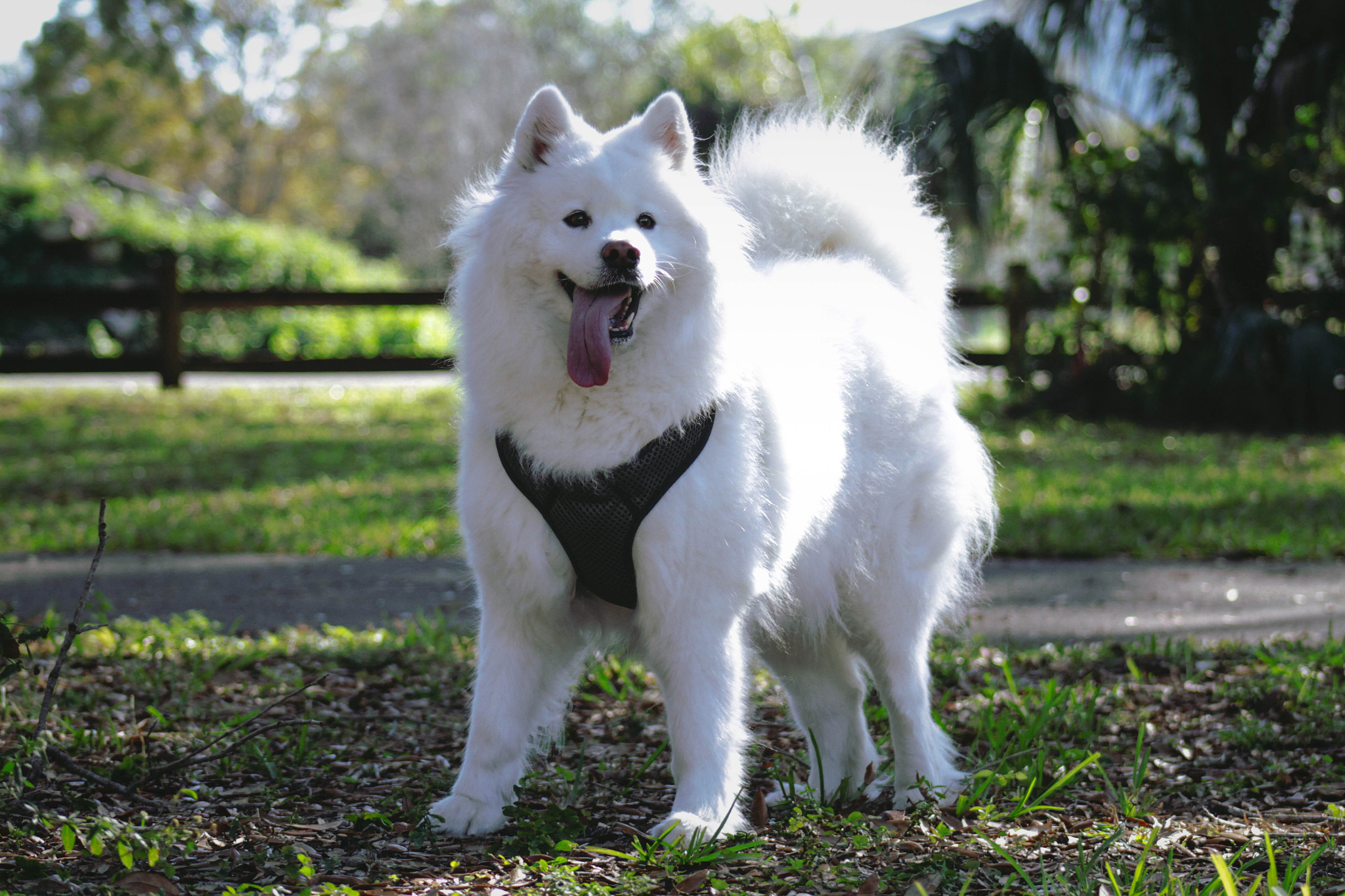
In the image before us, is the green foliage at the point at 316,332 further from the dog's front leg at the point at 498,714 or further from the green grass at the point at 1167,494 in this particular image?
the dog's front leg at the point at 498,714

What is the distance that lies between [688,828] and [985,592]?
3285mm

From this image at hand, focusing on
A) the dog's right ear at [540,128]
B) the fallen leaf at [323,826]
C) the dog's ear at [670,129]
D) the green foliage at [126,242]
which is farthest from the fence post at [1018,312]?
the fallen leaf at [323,826]

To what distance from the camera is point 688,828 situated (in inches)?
115

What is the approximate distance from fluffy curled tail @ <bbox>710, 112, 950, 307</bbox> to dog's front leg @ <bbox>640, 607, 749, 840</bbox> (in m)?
1.53

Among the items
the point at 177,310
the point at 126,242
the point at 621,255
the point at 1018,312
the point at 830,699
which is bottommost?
the point at 830,699

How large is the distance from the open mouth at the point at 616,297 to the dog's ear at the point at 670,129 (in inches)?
19.6

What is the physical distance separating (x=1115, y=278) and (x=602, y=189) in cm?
1035

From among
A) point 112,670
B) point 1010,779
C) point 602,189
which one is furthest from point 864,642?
point 112,670

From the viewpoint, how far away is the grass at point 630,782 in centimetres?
269

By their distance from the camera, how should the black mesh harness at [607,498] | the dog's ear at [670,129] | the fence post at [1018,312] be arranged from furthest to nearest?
1. the fence post at [1018,312]
2. the dog's ear at [670,129]
3. the black mesh harness at [607,498]

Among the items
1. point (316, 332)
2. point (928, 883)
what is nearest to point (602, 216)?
point (928, 883)

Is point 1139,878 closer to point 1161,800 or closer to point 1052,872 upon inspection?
point 1052,872

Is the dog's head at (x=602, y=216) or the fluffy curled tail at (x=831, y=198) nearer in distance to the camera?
the dog's head at (x=602, y=216)

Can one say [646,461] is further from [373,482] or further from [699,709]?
[373,482]
